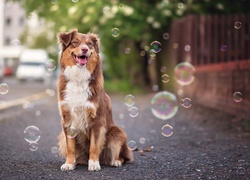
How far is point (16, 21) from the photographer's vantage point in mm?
79688

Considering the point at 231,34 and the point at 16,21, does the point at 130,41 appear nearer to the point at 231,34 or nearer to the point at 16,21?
the point at 231,34

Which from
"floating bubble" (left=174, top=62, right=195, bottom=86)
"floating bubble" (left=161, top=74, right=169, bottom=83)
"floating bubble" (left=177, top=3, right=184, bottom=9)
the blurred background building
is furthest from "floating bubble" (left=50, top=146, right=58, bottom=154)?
the blurred background building

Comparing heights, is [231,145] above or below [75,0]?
below

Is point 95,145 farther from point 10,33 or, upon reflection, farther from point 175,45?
point 10,33

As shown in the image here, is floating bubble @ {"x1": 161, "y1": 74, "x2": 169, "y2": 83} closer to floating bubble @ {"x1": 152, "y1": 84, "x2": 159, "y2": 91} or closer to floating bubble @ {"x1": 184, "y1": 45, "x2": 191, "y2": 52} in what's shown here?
floating bubble @ {"x1": 184, "y1": 45, "x2": 191, "y2": 52}

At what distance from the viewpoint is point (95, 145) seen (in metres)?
6.00

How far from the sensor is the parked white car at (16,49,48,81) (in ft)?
126

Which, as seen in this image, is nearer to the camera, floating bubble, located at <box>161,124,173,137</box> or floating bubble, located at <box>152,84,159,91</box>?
floating bubble, located at <box>161,124,173,137</box>

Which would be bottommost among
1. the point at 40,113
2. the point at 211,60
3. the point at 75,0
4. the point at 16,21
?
the point at 40,113

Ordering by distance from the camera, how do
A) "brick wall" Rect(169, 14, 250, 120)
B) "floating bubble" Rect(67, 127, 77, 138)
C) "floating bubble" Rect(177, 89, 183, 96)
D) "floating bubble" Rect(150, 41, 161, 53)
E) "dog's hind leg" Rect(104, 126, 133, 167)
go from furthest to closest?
1. "floating bubble" Rect(177, 89, 183, 96)
2. "floating bubble" Rect(150, 41, 161, 53)
3. "brick wall" Rect(169, 14, 250, 120)
4. "dog's hind leg" Rect(104, 126, 133, 167)
5. "floating bubble" Rect(67, 127, 77, 138)

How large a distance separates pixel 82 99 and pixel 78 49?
24.3 inches

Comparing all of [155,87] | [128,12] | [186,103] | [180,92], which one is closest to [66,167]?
[186,103]

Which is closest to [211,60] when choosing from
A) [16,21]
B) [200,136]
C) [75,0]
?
[75,0]

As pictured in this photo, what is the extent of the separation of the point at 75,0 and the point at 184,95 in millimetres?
5535
